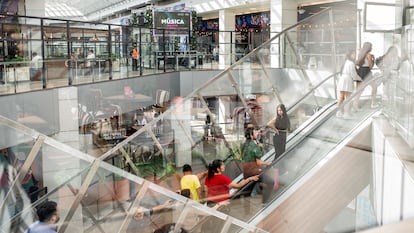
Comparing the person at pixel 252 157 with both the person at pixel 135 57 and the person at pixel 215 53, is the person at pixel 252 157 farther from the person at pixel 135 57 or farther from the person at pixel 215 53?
the person at pixel 135 57

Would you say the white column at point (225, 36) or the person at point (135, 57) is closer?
the white column at point (225, 36)

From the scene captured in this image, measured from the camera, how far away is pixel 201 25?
4.66 m

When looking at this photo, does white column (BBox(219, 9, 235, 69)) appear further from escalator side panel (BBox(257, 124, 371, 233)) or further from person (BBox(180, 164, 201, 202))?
escalator side panel (BBox(257, 124, 371, 233))

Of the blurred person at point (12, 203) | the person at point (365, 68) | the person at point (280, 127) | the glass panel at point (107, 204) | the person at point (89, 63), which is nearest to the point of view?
the glass panel at point (107, 204)

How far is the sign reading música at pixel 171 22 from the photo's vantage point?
183 inches

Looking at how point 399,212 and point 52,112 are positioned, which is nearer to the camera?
point 399,212

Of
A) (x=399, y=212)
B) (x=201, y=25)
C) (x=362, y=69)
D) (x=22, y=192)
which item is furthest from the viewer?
(x=201, y=25)

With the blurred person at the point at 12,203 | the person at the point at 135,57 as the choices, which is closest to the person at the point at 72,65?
the person at the point at 135,57

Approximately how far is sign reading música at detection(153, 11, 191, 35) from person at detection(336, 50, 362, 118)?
1950mm

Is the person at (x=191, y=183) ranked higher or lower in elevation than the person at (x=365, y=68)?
lower

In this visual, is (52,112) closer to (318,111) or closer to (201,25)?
(201,25)

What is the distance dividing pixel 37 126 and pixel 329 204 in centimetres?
237

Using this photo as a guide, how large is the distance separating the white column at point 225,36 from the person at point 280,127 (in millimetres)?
938

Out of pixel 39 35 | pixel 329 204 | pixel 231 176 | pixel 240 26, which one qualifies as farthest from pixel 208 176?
pixel 240 26
